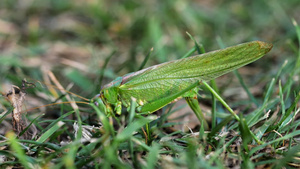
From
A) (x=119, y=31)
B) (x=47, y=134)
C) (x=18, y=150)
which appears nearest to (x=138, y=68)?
(x=47, y=134)

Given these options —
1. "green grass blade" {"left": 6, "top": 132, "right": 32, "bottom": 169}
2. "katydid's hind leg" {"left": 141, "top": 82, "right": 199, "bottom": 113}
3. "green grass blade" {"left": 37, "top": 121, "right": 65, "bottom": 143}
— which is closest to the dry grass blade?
"green grass blade" {"left": 37, "top": 121, "right": 65, "bottom": 143}

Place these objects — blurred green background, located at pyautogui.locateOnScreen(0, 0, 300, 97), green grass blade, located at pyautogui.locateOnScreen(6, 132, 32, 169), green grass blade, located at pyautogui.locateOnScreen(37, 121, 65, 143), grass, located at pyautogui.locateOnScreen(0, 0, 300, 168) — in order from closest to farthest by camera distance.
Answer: green grass blade, located at pyautogui.locateOnScreen(6, 132, 32, 169) < grass, located at pyautogui.locateOnScreen(0, 0, 300, 168) < green grass blade, located at pyautogui.locateOnScreen(37, 121, 65, 143) < blurred green background, located at pyautogui.locateOnScreen(0, 0, 300, 97)

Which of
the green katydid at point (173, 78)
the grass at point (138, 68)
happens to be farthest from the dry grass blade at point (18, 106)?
the green katydid at point (173, 78)

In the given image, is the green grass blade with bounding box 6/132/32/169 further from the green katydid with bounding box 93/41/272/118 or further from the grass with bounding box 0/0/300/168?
the green katydid with bounding box 93/41/272/118

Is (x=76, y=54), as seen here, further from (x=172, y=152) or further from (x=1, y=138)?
(x=172, y=152)

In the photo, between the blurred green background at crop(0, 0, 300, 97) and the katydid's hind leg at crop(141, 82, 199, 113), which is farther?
the blurred green background at crop(0, 0, 300, 97)

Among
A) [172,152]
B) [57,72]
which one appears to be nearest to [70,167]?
[172,152]
